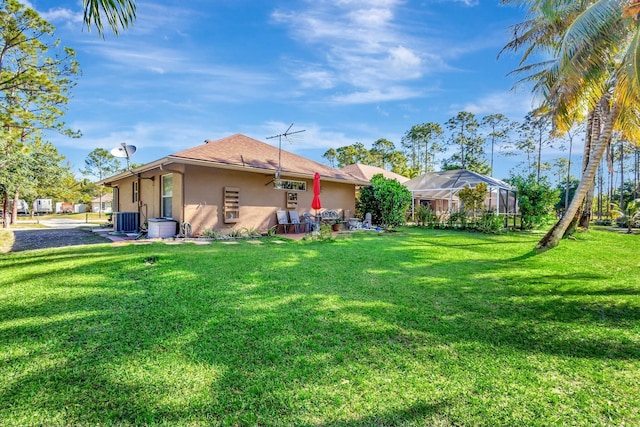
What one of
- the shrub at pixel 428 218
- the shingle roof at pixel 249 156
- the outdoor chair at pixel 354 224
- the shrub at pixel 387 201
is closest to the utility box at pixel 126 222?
the shingle roof at pixel 249 156

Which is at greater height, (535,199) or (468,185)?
(468,185)

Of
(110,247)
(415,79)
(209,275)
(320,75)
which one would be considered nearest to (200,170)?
(110,247)

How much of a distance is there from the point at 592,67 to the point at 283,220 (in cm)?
1076

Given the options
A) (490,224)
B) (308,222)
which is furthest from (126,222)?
(490,224)

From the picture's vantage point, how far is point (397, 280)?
17.7ft

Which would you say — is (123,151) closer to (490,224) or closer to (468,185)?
(490,224)

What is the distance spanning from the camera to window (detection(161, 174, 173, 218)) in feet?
37.1

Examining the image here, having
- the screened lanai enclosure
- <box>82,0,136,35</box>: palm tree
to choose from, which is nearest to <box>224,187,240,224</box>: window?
<box>82,0,136,35</box>: palm tree

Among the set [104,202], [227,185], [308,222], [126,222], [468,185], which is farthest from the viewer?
[104,202]

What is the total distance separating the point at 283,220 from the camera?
12.8 meters

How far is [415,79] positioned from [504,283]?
1501cm

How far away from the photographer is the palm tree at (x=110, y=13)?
3074 mm

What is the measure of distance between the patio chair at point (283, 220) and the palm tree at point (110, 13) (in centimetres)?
956

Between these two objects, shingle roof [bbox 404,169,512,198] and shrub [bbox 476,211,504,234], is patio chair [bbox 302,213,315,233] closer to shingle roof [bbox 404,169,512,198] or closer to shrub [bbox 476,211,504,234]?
shrub [bbox 476,211,504,234]
